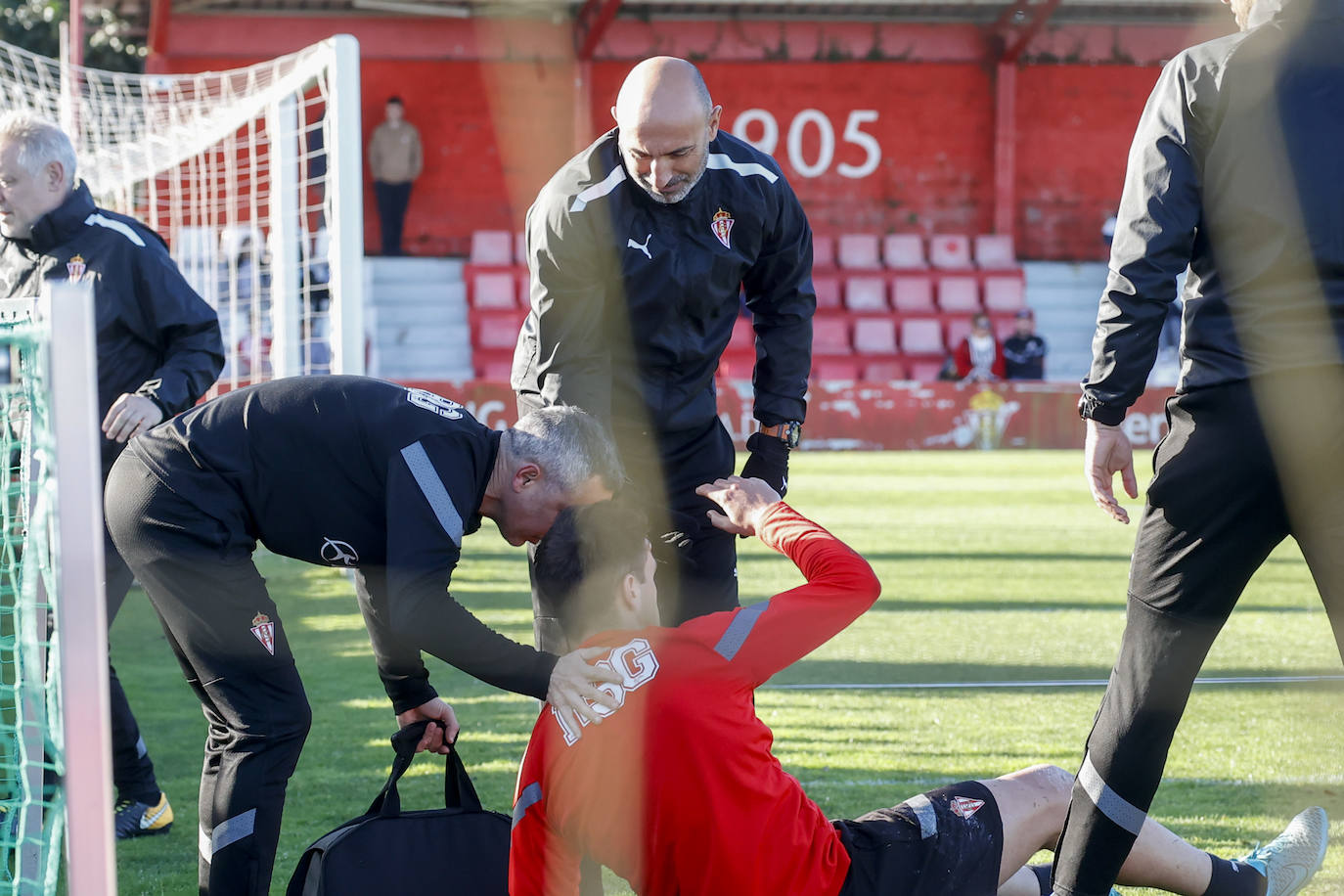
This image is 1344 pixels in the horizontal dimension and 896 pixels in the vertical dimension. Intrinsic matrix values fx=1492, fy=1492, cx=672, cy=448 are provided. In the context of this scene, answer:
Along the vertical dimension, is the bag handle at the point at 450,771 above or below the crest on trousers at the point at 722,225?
below

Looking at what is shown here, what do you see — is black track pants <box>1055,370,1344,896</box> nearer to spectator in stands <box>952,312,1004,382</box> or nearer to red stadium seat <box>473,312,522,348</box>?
spectator in stands <box>952,312,1004,382</box>

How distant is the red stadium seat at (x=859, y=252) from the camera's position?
85.2ft

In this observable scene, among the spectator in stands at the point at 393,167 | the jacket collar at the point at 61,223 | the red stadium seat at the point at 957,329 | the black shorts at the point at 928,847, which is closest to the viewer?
the black shorts at the point at 928,847

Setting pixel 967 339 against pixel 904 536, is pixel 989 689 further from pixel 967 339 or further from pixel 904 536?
pixel 967 339

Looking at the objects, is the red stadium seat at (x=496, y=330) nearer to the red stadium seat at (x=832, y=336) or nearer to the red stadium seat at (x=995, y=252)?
the red stadium seat at (x=832, y=336)

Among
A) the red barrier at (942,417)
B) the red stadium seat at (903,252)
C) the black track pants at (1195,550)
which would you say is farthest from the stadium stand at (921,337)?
the black track pants at (1195,550)

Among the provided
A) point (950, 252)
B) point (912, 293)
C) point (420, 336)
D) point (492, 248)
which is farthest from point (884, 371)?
point (420, 336)

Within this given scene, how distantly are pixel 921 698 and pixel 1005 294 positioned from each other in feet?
66.4

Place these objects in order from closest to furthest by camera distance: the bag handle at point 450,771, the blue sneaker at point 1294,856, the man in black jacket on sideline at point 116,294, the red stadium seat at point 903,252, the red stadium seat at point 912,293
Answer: the bag handle at point 450,771 → the blue sneaker at point 1294,856 → the man in black jacket on sideline at point 116,294 → the red stadium seat at point 912,293 → the red stadium seat at point 903,252

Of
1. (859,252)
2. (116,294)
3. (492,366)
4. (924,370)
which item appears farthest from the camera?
(859,252)

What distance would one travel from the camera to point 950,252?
26.5 metres

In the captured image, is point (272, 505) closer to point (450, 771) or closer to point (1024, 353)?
point (450, 771)

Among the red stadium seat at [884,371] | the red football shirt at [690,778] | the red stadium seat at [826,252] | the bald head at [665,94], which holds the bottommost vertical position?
the red stadium seat at [884,371]

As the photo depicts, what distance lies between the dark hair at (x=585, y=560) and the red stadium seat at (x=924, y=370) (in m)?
22.0
